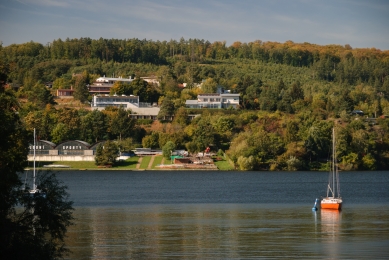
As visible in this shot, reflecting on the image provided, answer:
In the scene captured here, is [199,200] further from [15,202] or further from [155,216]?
[15,202]

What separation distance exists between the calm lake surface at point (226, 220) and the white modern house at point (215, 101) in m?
46.4

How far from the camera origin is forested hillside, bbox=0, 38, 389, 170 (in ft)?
320

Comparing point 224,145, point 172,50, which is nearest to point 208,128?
point 224,145

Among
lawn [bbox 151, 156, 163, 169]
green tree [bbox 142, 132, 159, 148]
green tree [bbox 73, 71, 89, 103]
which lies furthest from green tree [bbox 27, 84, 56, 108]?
lawn [bbox 151, 156, 163, 169]

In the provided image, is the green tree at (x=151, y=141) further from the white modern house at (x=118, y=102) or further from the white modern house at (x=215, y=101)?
the white modern house at (x=215, y=101)

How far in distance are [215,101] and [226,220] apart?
83195mm

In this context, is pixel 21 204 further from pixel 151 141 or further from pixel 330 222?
pixel 151 141

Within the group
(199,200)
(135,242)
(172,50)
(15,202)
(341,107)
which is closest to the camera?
(15,202)

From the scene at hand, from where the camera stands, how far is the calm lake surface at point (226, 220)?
34.6 meters

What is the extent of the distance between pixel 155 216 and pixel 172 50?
141 meters

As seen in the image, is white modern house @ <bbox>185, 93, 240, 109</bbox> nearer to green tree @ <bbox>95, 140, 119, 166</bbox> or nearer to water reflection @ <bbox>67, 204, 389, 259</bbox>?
green tree @ <bbox>95, 140, 119, 166</bbox>

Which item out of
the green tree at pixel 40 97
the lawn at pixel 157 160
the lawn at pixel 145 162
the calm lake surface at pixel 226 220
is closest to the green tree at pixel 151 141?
the lawn at pixel 145 162

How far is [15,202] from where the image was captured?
24.9 m

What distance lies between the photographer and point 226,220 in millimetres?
45750
